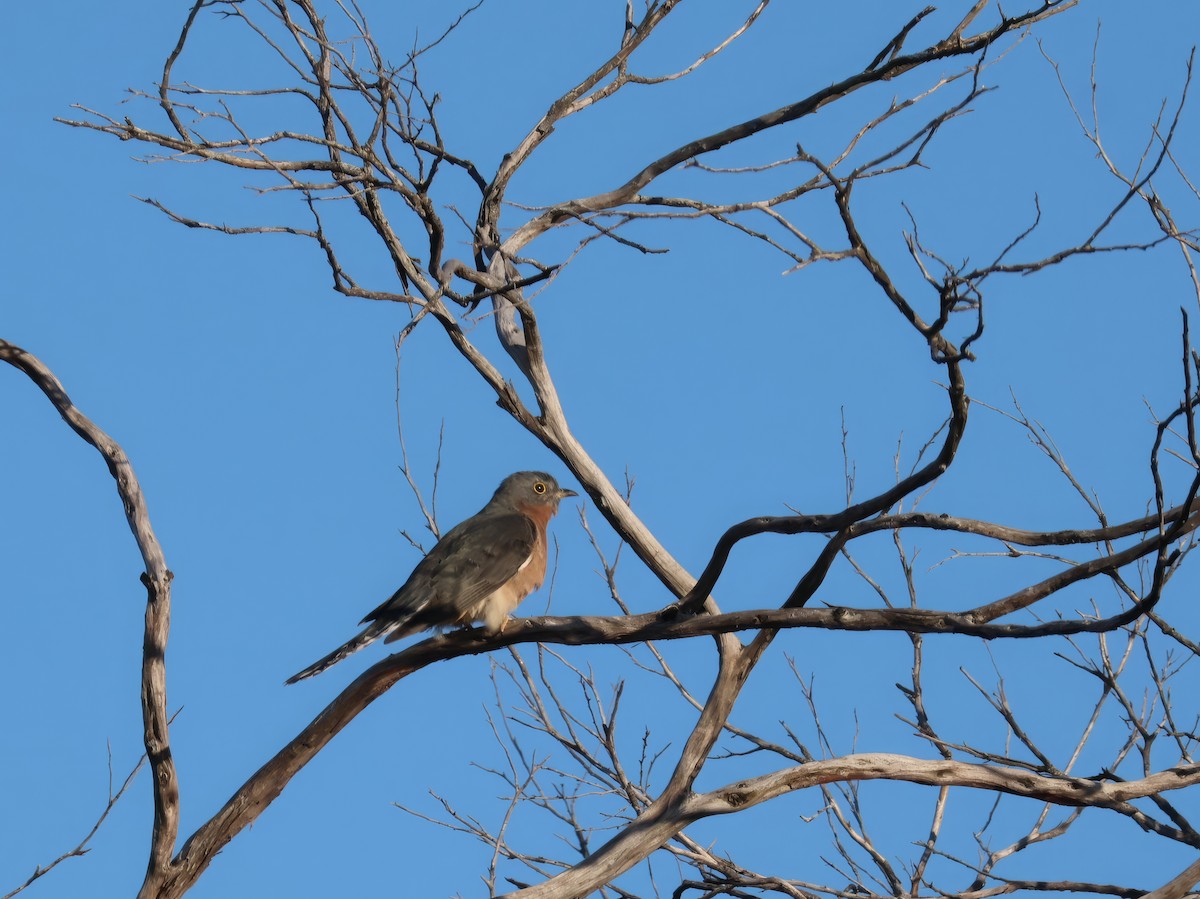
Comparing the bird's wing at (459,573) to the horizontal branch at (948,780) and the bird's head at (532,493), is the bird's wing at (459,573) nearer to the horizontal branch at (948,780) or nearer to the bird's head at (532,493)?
the bird's head at (532,493)

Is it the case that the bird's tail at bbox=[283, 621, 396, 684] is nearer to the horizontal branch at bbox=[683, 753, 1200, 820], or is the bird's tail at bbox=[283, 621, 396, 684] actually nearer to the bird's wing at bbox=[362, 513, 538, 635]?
the bird's wing at bbox=[362, 513, 538, 635]

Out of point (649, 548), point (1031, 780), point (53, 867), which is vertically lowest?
point (53, 867)

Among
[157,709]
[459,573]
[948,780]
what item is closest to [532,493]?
[459,573]

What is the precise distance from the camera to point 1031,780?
5.71 metres

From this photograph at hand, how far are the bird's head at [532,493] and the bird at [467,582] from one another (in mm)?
286

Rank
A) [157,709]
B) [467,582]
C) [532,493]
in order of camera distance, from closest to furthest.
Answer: [157,709], [467,582], [532,493]

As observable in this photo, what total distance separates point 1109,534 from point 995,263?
4.55ft

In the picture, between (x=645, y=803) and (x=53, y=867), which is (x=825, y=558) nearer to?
(x=645, y=803)

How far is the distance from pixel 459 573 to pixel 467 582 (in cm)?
8

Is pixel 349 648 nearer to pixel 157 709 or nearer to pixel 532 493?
pixel 157 709

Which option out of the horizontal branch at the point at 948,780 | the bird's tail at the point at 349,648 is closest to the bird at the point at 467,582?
the bird's tail at the point at 349,648

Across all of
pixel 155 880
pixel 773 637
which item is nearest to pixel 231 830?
pixel 155 880

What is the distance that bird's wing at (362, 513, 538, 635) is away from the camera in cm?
677

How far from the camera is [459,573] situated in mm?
6926
